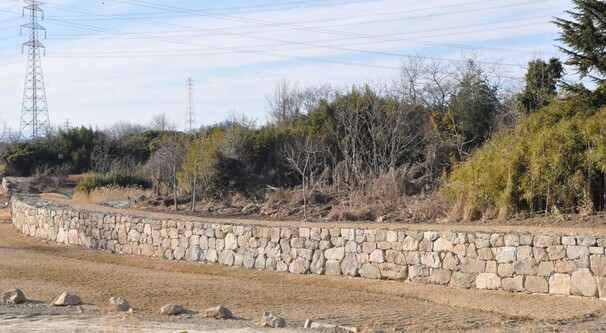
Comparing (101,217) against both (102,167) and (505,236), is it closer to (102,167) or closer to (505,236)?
(505,236)

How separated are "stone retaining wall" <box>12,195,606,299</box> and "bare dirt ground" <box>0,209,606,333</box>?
1.08 feet

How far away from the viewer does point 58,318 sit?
481 inches

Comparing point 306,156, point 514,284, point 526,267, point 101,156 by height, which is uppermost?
point 101,156

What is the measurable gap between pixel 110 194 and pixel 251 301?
26.5m

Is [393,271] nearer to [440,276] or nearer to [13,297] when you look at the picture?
[440,276]

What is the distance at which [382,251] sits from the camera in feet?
59.5

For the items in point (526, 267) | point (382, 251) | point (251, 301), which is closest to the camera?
point (251, 301)

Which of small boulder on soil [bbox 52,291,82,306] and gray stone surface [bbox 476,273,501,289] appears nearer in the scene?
small boulder on soil [bbox 52,291,82,306]

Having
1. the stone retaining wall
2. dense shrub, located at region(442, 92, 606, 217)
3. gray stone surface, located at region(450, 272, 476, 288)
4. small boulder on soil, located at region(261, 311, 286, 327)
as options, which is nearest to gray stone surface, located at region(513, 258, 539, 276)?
the stone retaining wall

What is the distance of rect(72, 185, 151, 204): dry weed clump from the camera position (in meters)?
39.0

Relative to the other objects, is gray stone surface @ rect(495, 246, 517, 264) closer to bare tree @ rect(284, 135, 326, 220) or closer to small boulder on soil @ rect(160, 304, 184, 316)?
small boulder on soil @ rect(160, 304, 184, 316)

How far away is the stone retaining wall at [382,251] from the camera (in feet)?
49.5

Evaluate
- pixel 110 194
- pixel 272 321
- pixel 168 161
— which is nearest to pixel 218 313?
pixel 272 321

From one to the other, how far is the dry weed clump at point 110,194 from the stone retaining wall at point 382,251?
42.4ft
